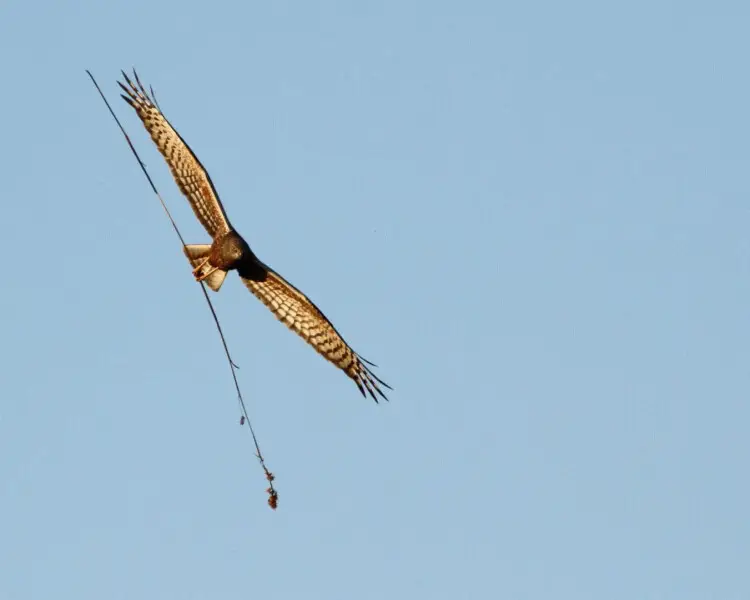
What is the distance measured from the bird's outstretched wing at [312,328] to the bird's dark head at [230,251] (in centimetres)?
73

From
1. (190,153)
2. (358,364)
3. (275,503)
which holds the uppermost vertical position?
(190,153)

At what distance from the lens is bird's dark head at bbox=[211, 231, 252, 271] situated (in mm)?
14656

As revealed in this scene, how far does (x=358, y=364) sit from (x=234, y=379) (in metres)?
3.94

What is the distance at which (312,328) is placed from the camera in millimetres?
15680

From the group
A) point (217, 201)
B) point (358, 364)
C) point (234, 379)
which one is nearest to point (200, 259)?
point (217, 201)

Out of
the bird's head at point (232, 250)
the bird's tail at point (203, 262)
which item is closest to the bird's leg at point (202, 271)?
the bird's tail at point (203, 262)

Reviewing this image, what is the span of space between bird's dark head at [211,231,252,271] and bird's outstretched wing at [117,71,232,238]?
0.50 ft

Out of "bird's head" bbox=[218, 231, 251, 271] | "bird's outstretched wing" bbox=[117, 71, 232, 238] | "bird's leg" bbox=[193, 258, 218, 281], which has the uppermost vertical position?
"bird's outstretched wing" bbox=[117, 71, 232, 238]

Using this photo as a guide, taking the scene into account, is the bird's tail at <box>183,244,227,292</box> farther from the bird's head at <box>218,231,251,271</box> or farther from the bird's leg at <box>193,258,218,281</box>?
the bird's head at <box>218,231,251,271</box>

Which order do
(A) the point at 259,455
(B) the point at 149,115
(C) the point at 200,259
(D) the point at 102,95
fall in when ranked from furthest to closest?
(B) the point at 149,115 → (C) the point at 200,259 → (A) the point at 259,455 → (D) the point at 102,95

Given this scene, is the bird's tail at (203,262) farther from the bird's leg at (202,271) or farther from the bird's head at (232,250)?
the bird's head at (232,250)

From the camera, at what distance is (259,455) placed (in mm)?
11758

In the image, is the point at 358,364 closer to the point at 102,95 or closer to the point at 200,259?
the point at 200,259

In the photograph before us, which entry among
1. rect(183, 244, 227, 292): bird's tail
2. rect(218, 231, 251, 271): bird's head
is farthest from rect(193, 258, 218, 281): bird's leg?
rect(218, 231, 251, 271): bird's head
